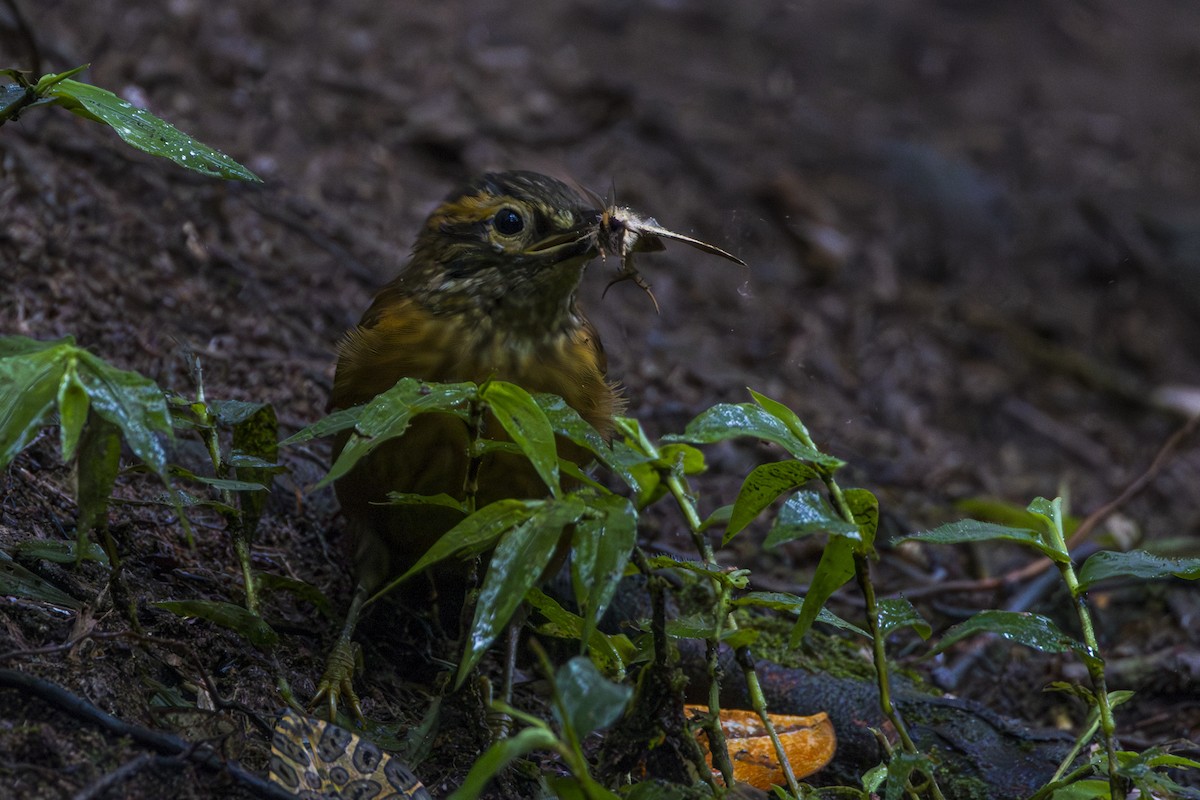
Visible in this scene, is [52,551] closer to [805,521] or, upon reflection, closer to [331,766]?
[331,766]

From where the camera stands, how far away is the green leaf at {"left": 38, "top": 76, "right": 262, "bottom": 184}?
7.66ft

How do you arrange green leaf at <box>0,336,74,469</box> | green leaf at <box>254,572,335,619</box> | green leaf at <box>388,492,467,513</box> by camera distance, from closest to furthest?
green leaf at <box>0,336,74,469</box> → green leaf at <box>388,492,467,513</box> → green leaf at <box>254,572,335,619</box>

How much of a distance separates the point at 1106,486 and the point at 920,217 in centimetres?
273

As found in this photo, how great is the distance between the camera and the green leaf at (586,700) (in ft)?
6.06

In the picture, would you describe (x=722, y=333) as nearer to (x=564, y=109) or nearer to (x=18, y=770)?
(x=564, y=109)

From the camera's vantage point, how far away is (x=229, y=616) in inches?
108

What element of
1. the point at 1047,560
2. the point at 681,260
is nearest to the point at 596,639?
the point at 1047,560

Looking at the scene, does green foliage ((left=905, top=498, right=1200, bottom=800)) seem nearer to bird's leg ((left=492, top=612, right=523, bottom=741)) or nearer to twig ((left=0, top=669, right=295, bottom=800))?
bird's leg ((left=492, top=612, right=523, bottom=741))

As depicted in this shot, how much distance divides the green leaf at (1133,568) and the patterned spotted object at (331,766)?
1433 millimetres

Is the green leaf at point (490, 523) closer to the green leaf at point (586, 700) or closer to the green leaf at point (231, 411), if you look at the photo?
the green leaf at point (586, 700)

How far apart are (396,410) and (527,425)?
0.26 m

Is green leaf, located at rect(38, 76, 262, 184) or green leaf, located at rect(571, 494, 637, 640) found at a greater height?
green leaf, located at rect(38, 76, 262, 184)

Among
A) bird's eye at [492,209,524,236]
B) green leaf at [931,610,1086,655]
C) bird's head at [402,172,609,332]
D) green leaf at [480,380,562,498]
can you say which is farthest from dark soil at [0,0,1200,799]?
bird's eye at [492,209,524,236]

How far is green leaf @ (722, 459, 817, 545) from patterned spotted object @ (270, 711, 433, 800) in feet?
2.75
